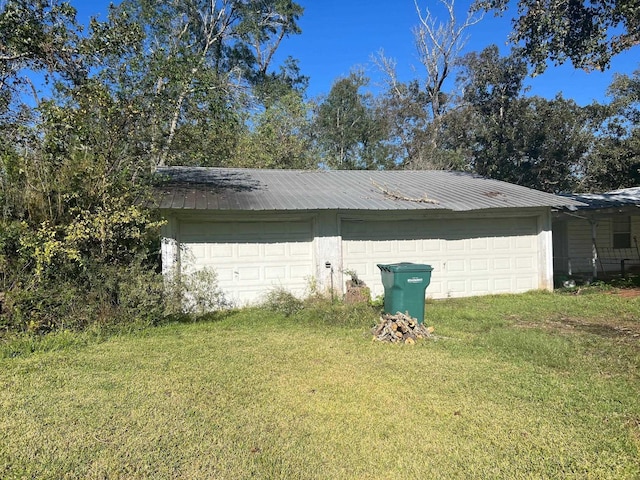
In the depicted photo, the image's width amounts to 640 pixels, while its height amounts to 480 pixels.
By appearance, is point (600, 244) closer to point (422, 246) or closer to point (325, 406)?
point (422, 246)

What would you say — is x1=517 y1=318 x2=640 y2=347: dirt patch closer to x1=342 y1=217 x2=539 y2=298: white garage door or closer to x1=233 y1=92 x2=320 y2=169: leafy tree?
x1=342 y1=217 x2=539 y2=298: white garage door

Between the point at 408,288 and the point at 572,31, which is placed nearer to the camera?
the point at 408,288

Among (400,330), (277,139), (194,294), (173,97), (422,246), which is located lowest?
(400,330)

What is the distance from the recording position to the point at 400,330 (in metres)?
6.50

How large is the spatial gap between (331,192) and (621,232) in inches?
502

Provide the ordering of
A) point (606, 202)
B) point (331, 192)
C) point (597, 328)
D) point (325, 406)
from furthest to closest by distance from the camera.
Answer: point (606, 202)
point (331, 192)
point (597, 328)
point (325, 406)

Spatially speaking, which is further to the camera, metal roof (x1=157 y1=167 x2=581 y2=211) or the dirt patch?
metal roof (x1=157 y1=167 x2=581 y2=211)

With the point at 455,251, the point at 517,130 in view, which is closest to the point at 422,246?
the point at 455,251

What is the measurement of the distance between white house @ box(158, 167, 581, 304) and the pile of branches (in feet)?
10.8

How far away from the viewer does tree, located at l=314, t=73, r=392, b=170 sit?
29.8 m

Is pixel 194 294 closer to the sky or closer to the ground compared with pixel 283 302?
closer to the sky

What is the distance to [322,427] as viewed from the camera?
367 centimetres

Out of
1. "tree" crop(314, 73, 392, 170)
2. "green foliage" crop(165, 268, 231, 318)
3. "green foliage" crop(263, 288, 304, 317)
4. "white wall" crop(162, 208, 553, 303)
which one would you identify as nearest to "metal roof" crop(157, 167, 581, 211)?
"white wall" crop(162, 208, 553, 303)

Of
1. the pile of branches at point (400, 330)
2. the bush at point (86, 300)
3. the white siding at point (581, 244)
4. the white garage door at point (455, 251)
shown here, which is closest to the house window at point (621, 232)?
the white siding at point (581, 244)
